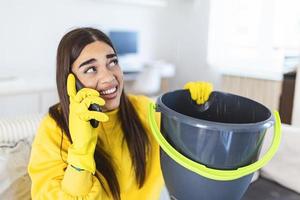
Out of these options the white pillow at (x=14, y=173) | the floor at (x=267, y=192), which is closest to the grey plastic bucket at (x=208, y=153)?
the floor at (x=267, y=192)

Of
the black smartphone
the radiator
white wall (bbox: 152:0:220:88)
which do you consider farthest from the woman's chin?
white wall (bbox: 152:0:220:88)

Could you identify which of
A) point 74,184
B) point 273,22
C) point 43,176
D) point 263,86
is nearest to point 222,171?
point 74,184

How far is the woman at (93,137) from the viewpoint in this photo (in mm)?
737

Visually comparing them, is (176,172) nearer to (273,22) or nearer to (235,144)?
(235,144)

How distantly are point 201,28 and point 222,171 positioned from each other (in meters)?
3.63

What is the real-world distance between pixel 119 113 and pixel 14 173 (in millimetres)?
405

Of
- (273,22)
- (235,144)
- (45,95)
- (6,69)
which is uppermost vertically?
(273,22)

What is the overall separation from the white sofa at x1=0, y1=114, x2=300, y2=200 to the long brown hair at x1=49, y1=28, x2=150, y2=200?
172mm

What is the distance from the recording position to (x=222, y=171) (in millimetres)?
Result: 594

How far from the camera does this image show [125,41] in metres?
3.82

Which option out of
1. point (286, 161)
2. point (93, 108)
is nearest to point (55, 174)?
point (93, 108)

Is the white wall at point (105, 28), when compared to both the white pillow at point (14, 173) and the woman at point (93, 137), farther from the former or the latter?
the woman at point (93, 137)

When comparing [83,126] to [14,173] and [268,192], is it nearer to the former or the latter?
[14,173]

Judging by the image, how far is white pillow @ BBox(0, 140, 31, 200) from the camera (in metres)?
1.06
